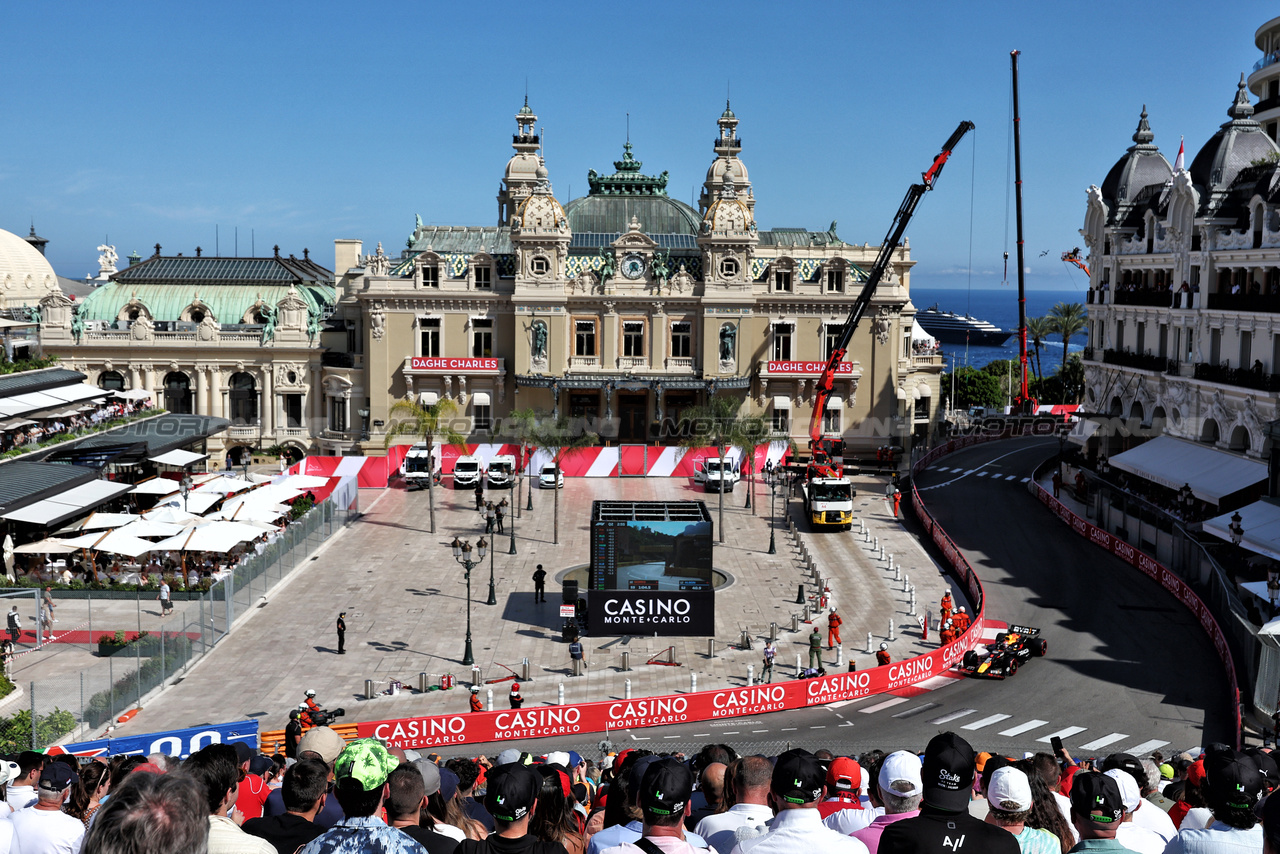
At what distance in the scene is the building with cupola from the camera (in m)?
76.2

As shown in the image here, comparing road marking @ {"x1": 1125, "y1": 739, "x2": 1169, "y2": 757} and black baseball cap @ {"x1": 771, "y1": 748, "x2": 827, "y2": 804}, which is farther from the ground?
black baseball cap @ {"x1": 771, "y1": 748, "x2": 827, "y2": 804}

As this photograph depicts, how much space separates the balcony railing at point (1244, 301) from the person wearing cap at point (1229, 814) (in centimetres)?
4352

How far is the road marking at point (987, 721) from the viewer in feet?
110

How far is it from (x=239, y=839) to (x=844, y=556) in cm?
4612

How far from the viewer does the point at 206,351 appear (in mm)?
77000

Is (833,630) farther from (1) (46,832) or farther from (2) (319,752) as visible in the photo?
(1) (46,832)

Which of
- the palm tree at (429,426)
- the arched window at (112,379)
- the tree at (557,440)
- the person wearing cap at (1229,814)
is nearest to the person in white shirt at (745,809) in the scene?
the person wearing cap at (1229,814)

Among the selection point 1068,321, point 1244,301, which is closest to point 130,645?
point 1244,301

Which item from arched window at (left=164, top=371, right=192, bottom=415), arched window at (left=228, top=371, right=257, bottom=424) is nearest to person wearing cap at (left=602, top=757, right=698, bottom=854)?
arched window at (left=228, top=371, right=257, bottom=424)

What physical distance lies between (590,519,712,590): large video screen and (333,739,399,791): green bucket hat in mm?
30955

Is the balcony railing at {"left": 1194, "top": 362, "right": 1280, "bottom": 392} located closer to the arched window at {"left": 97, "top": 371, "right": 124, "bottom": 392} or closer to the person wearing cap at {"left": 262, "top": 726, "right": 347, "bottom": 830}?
the person wearing cap at {"left": 262, "top": 726, "right": 347, "bottom": 830}

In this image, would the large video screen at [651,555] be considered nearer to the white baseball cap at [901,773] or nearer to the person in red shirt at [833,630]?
the person in red shirt at [833,630]

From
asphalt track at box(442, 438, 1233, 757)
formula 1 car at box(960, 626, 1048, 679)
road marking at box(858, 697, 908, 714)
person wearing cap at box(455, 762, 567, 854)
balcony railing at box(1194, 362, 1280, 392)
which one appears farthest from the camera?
balcony railing at box(1194, 362, 1280, 392)

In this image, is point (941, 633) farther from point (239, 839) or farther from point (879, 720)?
point (239, 839)
